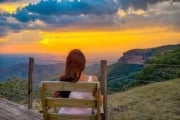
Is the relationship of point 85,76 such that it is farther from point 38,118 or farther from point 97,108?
point 38,118

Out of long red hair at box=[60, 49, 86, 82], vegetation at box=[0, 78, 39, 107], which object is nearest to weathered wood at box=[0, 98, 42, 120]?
vegetation at box=[0, 78, 39, 107]

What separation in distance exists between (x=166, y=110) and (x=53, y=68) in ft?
11.4

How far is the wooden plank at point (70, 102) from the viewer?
5.04 meters

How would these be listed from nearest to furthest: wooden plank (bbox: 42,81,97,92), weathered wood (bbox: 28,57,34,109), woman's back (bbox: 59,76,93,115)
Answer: wooden plank (bbox: 42,81,97,92), woman's back (bbox: 59,76,93,115), weathered wood (bbox: 28,57,34,109)

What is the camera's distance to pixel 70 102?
16.7 feet

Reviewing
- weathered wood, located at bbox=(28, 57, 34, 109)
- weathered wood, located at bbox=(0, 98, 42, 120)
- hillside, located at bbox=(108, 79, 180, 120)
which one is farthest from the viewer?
hillside, located at bbox=(108, 79, 180, 120)

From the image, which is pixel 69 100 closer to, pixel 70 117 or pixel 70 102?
pixel 70 102

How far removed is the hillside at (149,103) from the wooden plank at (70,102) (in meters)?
5.00

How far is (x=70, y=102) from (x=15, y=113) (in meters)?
3.33

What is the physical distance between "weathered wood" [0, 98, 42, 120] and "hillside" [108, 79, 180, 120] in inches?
105

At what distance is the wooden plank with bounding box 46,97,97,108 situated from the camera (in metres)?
5.04

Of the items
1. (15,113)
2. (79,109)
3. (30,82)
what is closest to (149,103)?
(30,82)

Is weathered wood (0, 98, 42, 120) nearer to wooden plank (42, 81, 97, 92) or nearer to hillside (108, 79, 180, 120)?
hillside (108, 79, 180, 120)

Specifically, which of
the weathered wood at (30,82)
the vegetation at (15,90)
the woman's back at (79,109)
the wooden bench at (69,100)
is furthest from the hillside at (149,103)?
the wooden bench at (69,100)
